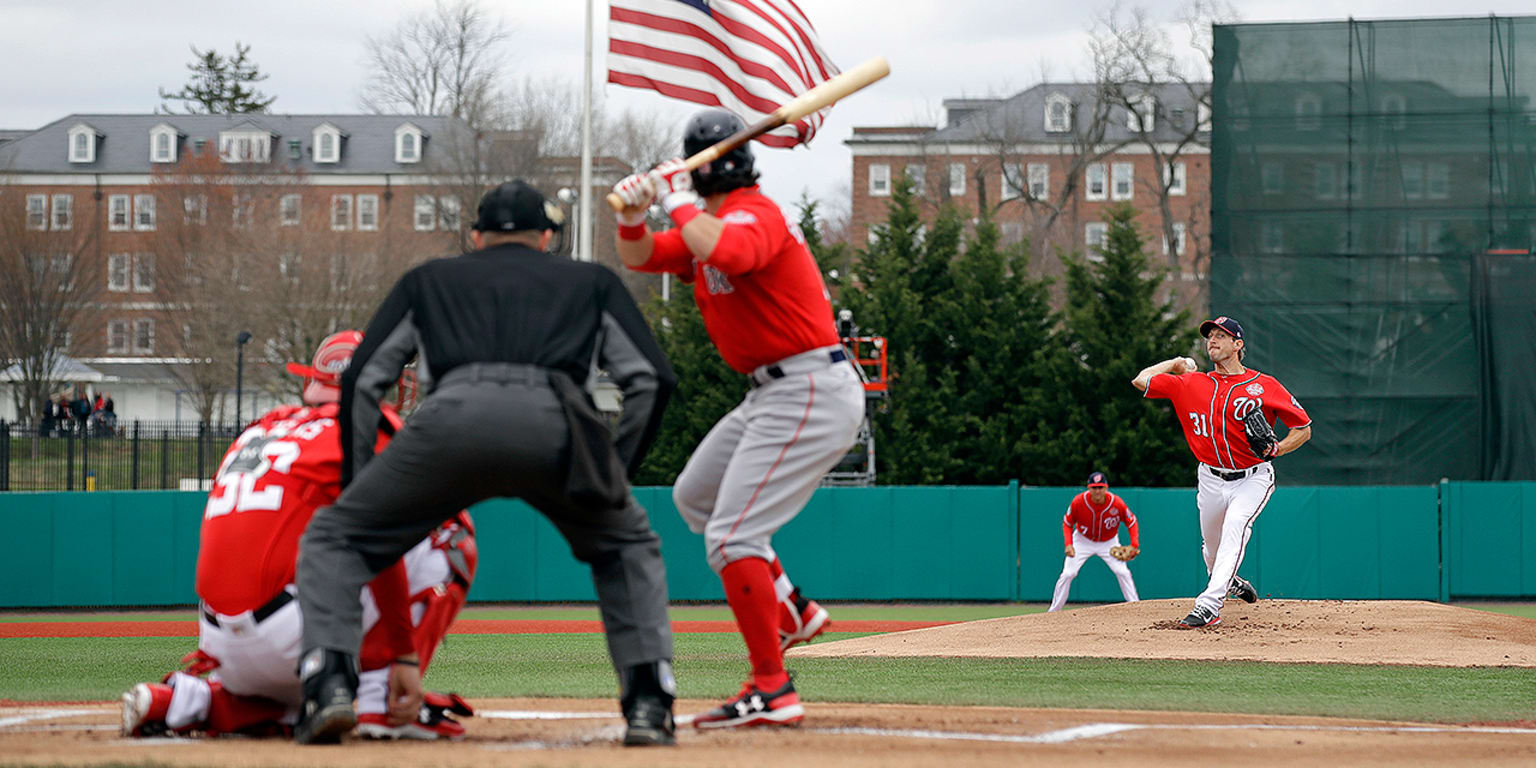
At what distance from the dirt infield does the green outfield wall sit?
46.6 feet

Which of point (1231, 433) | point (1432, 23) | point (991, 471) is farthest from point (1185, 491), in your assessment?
point (1231, 433)

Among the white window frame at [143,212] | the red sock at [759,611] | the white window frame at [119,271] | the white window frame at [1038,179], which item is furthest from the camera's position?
the white window frame at [143,212]

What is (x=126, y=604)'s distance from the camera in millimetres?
19766

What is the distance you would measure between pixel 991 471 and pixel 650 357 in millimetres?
23083

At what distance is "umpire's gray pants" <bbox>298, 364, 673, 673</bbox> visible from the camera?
14.2 feet

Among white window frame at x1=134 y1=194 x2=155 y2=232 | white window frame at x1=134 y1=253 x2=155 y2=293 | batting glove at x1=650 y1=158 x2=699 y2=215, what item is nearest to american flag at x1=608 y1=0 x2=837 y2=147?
batting glove at x1=650 y1=158 x2=699 y2=215

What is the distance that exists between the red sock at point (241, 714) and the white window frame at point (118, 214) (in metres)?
64.2

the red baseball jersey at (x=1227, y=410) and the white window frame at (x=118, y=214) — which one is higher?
the white window frame at (x=118, y=214)

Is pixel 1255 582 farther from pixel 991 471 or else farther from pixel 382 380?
pixel 382 380

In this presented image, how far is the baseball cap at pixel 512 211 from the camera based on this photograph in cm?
473

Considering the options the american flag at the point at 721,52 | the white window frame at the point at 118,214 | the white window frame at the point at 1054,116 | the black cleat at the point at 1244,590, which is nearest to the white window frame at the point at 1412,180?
the black cleat at the point at 1244,590

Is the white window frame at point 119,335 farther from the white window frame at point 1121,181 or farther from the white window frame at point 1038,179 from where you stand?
the white window frame at point 1121,181

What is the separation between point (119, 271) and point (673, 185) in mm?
63416

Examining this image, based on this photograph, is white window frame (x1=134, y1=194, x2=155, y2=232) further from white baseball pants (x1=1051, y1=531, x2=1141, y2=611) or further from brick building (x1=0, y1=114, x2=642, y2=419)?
white baseball pants (x1=1051, y1=531, x2=1141, y2=611)
